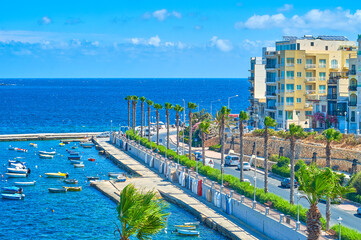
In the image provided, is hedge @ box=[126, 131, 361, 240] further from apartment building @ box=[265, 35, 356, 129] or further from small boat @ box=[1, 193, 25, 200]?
apartment building @ box=[265, 35, 356, 129]

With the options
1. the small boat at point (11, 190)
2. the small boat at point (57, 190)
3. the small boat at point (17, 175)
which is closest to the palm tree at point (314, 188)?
the small boat at point (57, 190)

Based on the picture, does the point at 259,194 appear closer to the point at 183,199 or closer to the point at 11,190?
the point at 183,199

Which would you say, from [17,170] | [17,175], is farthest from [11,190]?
[17,170]

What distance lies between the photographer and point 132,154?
4437 inches

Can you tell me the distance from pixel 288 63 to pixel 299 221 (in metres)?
55.5

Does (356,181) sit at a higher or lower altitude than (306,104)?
lower

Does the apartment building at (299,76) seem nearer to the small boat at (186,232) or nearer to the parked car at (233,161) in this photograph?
the parked car at (233,161)

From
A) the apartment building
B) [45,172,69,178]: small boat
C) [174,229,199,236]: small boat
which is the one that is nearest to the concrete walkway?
[174,229,199,236]: small boat

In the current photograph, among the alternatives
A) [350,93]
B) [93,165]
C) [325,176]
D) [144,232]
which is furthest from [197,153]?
[144,232]

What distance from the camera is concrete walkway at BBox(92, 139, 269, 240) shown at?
55450 mm

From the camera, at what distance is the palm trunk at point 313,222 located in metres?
41.5

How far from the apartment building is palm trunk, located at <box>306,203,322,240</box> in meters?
59.6

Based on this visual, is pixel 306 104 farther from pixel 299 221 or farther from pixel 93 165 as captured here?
pixel 299 221

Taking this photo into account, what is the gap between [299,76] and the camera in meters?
103
